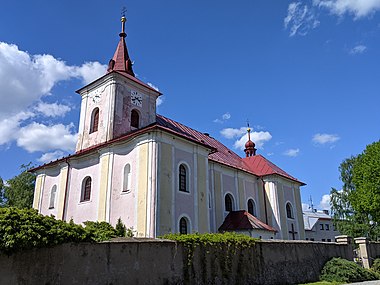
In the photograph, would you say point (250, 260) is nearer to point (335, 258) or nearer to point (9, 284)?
point (335, 258)

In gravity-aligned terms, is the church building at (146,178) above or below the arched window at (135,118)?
below

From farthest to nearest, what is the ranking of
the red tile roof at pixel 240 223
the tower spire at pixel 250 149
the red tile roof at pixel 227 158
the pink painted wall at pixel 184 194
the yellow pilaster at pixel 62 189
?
the tower spire at pixel 250 149
the red tile roof at pixel 227 158
the red tile roof at pixel 240 223
the yellow pilaster at pixel 62 189
the pink painted wall at pixel 184 194

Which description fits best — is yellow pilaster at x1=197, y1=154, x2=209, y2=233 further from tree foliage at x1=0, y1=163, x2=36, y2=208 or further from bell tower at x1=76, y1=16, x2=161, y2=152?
tree foliage at x1=0, y1=163, x2=36, y2=208

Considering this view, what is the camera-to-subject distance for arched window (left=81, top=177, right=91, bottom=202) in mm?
22544

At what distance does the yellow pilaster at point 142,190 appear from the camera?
17953 millimetres

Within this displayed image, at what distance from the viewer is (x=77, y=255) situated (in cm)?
873

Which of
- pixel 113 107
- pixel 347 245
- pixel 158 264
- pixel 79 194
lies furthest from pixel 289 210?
pixel 158 264

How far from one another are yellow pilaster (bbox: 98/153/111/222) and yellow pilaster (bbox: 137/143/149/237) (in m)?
2.86

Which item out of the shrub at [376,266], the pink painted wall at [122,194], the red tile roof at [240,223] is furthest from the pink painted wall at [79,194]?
the shrub at [376,266]

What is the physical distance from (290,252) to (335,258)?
386cm

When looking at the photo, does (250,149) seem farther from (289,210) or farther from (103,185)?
(103,185)

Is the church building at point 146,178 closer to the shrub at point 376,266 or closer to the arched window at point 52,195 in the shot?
the arched window at point 52,195

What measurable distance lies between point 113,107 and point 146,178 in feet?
23.2

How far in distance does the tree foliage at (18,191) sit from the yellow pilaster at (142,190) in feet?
83.4
